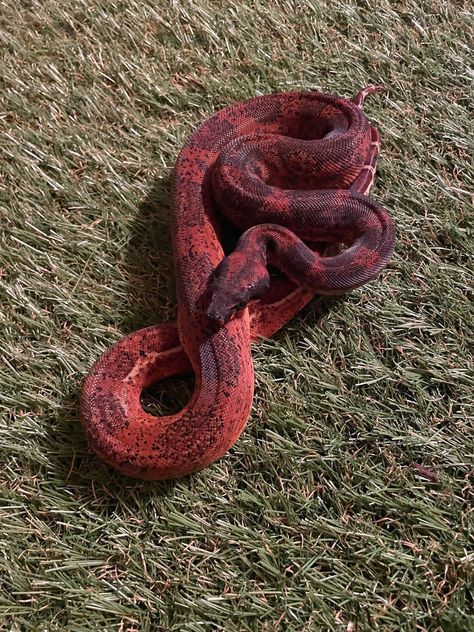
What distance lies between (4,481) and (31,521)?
0.33 metres

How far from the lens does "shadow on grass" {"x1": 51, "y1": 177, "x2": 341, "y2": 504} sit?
371cm

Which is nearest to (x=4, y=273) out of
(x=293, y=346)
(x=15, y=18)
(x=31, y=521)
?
(x=31, y=521)

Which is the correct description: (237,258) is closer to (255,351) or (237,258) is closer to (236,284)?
(236,284)

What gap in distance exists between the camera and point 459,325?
4148 millimetres

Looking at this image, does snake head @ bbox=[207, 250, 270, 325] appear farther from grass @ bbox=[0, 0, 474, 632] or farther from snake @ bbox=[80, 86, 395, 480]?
grass @ bbox=[0, 0, 474, 632]

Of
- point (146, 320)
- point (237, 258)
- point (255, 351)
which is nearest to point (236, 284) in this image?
point (237, 258)

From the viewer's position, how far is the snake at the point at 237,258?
11.8 feet

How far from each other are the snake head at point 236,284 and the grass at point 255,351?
1.54 ft

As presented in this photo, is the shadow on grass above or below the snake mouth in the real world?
below

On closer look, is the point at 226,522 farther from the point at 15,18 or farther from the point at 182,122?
the point at 15,18

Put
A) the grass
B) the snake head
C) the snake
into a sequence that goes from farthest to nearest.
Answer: the snake head
the snake
the grass

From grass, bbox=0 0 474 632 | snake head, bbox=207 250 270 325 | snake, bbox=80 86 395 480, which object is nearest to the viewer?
grass, bbox=0 0 474 632

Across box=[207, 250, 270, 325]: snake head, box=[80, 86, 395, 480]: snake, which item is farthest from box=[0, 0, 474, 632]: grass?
box=[207, 250, 270, 325]: snake head

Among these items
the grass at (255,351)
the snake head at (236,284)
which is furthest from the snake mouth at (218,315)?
the grass at (255,351)
